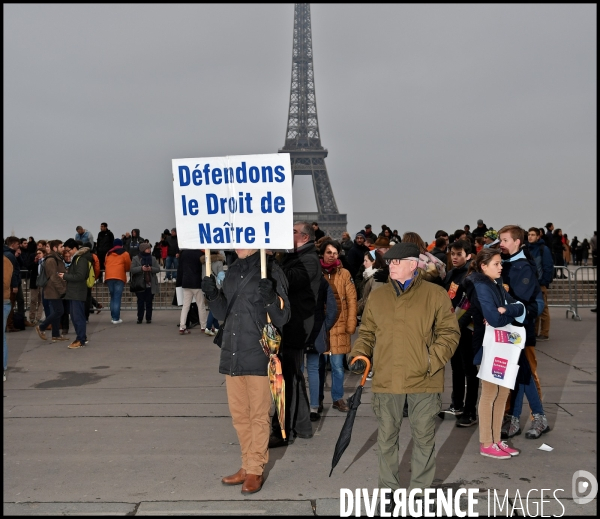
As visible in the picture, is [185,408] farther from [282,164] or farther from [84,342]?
[84,342]

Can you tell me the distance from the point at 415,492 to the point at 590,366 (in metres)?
6.25

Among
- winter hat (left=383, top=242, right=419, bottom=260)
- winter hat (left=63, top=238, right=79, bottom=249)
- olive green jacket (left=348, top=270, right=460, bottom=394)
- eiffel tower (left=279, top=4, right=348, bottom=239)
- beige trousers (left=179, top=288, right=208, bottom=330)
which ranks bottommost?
beige trousers (left=179, top=288, right=208, bottom=330)

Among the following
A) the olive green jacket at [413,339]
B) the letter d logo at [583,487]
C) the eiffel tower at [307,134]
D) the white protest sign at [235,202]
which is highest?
the eiffel tower at [307,134]

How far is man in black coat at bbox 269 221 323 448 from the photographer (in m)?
6.32

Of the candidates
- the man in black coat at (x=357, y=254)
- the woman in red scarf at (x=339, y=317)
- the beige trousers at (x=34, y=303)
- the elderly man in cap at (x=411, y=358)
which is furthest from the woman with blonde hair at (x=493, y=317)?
the beige trousers at (x=34, y=303)

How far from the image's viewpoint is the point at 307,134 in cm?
7838

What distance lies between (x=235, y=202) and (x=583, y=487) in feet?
10.6

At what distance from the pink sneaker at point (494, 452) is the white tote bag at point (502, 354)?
50 cm

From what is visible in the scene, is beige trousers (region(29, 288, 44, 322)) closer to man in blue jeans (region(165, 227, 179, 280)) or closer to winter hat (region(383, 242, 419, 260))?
man in blue jeans (region(165, 227, 179, 280))

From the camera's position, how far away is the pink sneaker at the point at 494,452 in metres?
5.75

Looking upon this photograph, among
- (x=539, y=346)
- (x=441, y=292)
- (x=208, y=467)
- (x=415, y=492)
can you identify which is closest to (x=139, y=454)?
(x=208, y=467)

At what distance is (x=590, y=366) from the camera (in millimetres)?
9969

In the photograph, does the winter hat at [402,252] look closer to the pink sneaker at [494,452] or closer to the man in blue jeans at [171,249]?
the pink sneaker at [494,452]

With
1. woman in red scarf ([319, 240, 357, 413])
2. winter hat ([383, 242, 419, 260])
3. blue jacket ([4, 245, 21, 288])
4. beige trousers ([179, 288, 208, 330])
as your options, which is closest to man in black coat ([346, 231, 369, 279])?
beige trousers ([179, 288, 208, 330])
